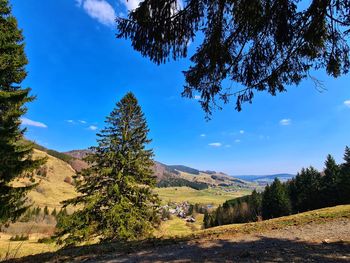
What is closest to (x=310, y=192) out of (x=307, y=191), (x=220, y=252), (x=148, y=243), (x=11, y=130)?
(x=307, y=191)

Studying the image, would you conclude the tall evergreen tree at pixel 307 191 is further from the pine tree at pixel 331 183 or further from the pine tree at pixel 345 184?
the pine tree at pixel 345 184

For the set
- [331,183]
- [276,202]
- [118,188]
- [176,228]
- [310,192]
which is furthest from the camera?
[176,228]

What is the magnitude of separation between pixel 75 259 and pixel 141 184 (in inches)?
446

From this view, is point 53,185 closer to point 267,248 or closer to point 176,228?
point 176,228

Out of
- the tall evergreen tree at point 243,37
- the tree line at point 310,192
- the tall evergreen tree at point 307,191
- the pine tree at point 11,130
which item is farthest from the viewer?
the tall evergreen tree at point 307,191

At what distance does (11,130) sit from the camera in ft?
35.9

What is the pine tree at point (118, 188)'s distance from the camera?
52.9ft

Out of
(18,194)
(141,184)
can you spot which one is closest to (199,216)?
(141,184)

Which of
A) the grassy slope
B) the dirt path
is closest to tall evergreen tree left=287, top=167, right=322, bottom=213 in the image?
the grassy slope

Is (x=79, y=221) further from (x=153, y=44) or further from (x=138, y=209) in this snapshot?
(x=153, y=44)

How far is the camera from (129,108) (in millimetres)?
20594

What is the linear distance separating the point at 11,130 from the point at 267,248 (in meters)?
11.2

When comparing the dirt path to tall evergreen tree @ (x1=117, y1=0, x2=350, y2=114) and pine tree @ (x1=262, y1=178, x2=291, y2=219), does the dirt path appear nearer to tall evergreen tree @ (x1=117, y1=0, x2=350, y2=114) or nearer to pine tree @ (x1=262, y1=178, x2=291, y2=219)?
tall evergreen tree @ (x1=117, y1=0, x2=350, y2=114)

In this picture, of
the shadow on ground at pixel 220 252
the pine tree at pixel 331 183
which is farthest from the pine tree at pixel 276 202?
the shadow on ground at pixel 220 252
